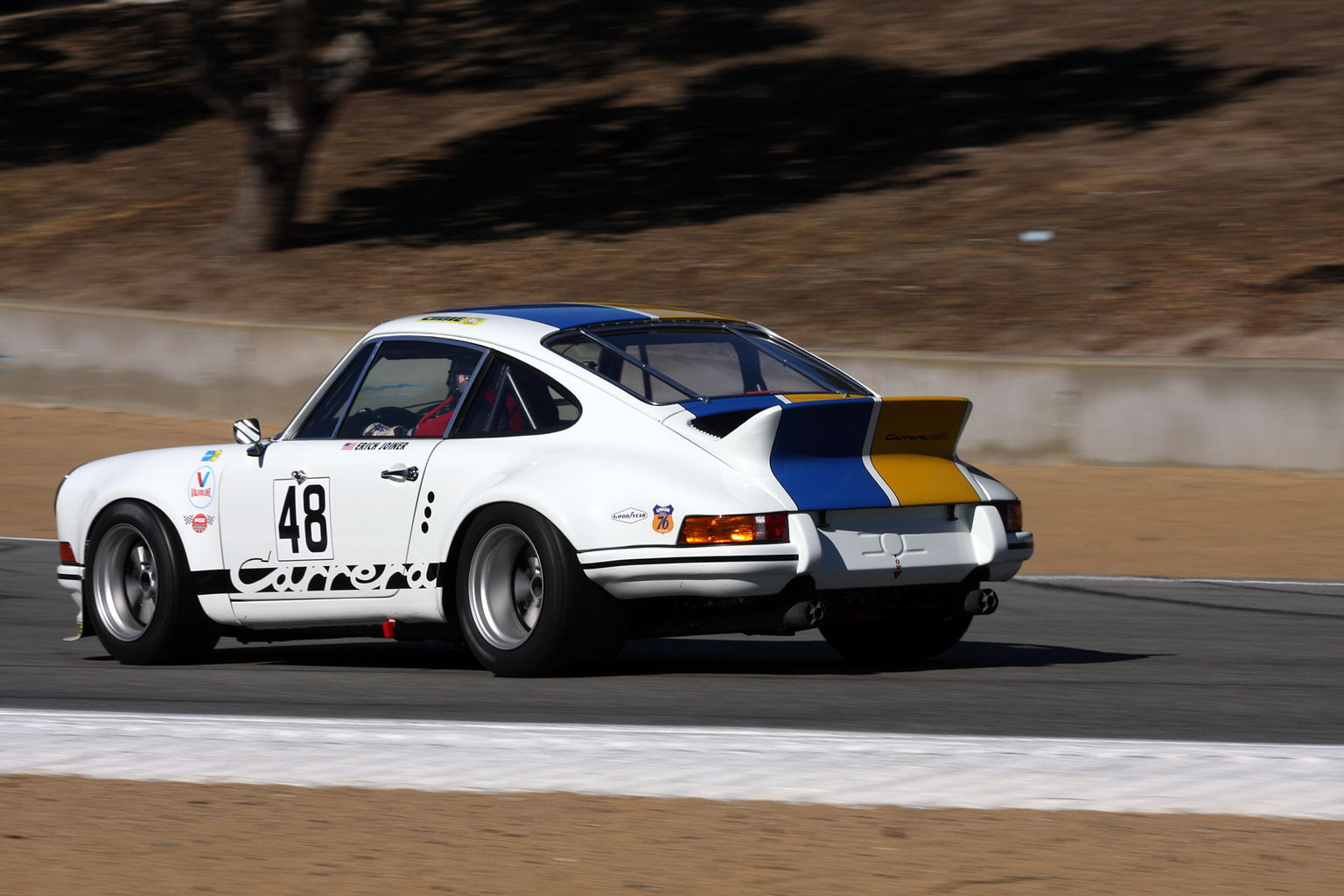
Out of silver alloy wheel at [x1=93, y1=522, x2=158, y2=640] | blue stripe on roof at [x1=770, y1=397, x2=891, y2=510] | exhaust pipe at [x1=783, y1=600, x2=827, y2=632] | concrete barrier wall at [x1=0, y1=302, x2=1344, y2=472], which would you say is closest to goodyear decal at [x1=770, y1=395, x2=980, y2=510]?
blue stripe on roof at [x1=770, y1=397, x2=891, y2=510]

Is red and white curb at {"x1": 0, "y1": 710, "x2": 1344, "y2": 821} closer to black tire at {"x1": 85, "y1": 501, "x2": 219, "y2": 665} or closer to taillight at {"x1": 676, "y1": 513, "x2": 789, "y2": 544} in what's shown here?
taillight at {"x1": 676, "y1": 513, "x2": 789, "y2": 544}

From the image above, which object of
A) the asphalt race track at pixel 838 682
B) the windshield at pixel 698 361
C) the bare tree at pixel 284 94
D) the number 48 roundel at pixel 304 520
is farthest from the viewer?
the bare tree at pixel 284 94

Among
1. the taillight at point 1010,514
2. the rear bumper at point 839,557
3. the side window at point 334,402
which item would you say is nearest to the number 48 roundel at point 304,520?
the side window at point 334,402

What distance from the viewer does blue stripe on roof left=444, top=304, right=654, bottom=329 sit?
7.86 m

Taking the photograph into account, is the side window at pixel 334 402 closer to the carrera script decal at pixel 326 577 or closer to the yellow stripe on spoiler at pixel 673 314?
the carrera script decal at pixel 326 577

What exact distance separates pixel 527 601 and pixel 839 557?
1.20 meters

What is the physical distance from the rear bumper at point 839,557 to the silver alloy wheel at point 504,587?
385 millimetres

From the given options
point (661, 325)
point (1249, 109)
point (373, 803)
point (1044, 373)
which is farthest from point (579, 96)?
point (373, 803)

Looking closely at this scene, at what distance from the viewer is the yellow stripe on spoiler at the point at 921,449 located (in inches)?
290

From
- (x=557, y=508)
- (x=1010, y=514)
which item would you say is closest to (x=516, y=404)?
(x=557, y=508)

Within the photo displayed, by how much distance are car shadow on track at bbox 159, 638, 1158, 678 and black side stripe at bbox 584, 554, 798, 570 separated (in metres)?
0.81

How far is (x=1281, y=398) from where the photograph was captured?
15.5 metres

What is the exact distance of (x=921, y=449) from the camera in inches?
299

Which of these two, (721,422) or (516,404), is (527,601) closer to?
(516,404)
